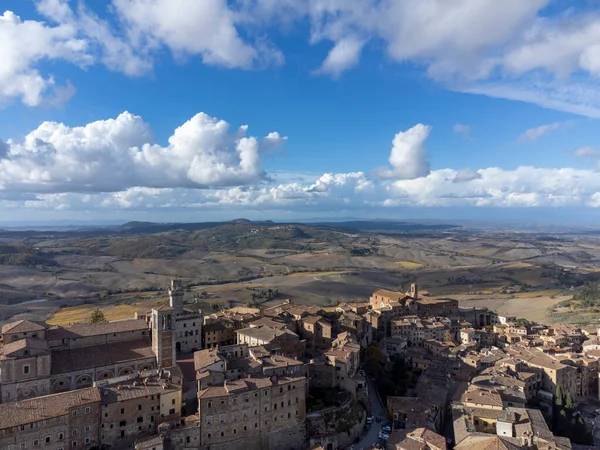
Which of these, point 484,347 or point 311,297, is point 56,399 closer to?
point 484,347

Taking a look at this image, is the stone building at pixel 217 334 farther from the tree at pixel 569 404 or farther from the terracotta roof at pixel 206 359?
the tree at pixel 569 404

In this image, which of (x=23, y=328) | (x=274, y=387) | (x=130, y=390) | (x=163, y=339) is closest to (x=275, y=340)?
(x=274, y=387)

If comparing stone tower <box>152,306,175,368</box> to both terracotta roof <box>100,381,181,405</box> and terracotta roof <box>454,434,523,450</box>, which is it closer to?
terracotta roof <box>100,381,181,405</box>

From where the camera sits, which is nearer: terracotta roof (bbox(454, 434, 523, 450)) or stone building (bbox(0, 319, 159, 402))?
terracotta roof (bbox(454, 434, 523, 450))

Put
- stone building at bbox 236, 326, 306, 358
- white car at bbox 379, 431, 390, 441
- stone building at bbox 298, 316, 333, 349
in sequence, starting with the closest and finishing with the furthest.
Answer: white car at bbox 379, 431, 390, 441 → stone building at bbox 236, 326, 306, 358 → stone building at bbox 298, 316, 333, 349

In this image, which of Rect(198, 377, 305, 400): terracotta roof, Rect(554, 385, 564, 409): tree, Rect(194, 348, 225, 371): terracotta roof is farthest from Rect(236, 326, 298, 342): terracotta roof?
Rect(554, 385, 564, 409): tree
